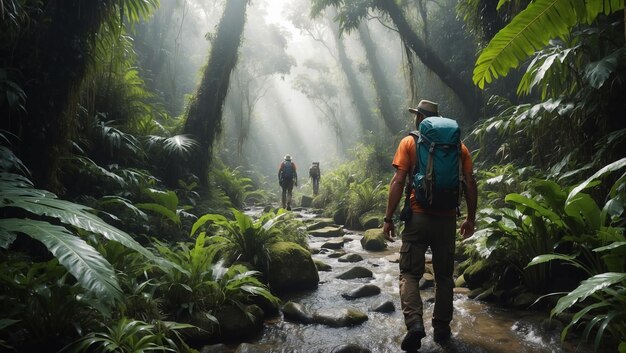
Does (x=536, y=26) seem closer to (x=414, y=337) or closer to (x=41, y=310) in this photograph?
(x=414, y=337)

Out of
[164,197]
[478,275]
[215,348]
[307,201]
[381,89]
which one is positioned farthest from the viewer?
[381,89]

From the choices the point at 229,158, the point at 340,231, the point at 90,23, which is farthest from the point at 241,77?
the point at 90,23

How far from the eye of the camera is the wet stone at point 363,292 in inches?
183

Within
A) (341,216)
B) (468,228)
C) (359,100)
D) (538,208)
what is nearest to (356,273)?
(468,228)

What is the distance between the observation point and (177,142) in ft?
25.7

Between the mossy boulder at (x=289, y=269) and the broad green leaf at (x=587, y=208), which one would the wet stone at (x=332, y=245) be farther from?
the broad green leaf at (x=587, y=208)

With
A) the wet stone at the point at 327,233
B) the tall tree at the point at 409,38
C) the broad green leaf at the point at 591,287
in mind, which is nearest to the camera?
the broad green leaf at the point at 591,287

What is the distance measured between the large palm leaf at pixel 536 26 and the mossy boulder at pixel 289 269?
11.0 ft

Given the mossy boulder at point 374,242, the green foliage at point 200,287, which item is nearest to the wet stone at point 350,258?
the mossy boulder at point 374,242

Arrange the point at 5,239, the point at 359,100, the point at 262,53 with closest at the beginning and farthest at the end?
the point at 5,239 < the point at 359,100 < the point at 262,53

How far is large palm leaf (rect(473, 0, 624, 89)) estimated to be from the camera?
7.56 feet

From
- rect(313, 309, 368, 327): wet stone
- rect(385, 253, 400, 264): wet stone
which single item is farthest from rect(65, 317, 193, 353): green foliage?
rect(385, 253, 400, 264): wet stone

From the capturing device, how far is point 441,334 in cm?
323

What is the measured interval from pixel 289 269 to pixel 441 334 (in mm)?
2226
